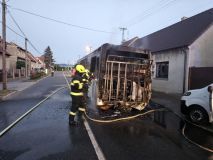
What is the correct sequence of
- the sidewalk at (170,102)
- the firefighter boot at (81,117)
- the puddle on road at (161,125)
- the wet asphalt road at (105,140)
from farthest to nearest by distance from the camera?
1. the sidewalk at (170,102)
2. the firefighter boot at (81,117)
3. the puddle on road at (161,125)
4. the wet asphalt road at (105,140)

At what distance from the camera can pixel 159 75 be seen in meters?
21.2

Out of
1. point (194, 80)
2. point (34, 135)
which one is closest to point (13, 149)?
point (34, 135)

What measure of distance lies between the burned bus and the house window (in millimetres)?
9961

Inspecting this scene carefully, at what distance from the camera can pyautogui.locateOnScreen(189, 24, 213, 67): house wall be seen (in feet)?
53.7

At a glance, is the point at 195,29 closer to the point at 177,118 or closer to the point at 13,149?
the point at 177,118

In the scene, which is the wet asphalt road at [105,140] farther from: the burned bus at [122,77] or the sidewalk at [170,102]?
the sidewalk at [170,102]

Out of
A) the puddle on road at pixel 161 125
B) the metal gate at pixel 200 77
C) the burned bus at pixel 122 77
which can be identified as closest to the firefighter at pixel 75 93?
the puddle on road at pixel 161 125

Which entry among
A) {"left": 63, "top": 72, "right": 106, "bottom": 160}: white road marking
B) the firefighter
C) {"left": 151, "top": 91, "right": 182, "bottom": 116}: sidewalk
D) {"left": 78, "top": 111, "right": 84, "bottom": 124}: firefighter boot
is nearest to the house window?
{"left": 151, "top": 91, "right": 182, "bottom": 116}: sidewalk

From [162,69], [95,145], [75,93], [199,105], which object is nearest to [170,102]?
[199,105]

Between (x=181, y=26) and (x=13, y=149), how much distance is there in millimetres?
19611

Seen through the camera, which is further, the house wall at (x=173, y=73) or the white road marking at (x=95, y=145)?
the house wall at (x=173, y=73)

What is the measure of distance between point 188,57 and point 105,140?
39.8 feet

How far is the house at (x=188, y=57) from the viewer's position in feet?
51.5

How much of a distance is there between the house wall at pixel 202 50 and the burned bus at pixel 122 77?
7.30 metres
